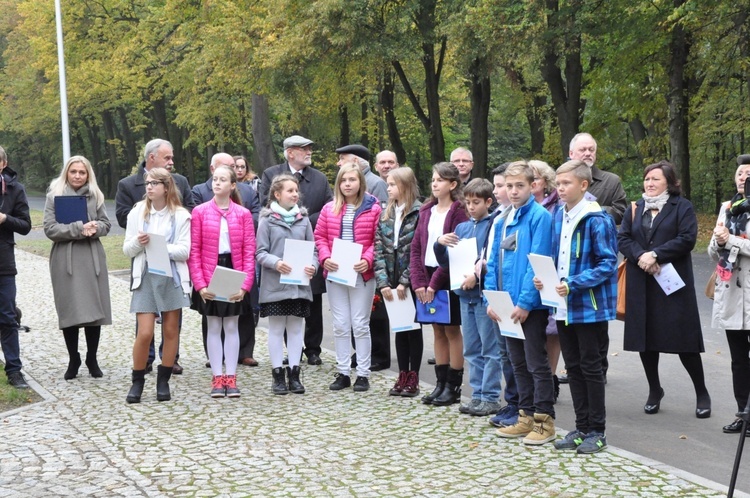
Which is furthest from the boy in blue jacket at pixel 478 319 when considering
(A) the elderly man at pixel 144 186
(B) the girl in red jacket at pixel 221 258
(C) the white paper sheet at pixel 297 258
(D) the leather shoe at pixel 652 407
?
(A) the elderly man at pixel 144 186

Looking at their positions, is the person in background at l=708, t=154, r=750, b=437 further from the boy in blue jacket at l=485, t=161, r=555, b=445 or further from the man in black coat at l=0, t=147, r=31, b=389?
the man in black coat at l=0, t=147, r=31, b=389

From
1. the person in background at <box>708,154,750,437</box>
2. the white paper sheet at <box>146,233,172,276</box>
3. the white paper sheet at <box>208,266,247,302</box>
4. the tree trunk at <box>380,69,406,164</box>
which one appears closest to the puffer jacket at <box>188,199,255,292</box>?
the white paper sheet at <box>208,266,247,302</box>

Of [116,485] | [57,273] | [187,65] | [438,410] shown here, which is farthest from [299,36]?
[116,485]

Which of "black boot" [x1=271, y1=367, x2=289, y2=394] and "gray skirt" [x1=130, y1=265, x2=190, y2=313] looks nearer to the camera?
"gray skirt" [x1=130, y1=265, x2=190, y2=313]

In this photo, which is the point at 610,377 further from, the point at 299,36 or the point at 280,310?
the point at 299,36

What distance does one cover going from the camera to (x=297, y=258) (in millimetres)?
8359

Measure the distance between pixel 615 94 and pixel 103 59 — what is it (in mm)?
23842

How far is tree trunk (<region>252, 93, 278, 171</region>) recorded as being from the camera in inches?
1162

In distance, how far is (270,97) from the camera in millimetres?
30797

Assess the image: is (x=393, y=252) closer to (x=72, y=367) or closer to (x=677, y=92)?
(x=72, y=367)

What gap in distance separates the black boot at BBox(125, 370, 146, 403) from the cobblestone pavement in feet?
0.31

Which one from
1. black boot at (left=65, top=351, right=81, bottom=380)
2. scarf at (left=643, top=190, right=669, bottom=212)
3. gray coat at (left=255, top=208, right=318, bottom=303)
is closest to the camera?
scarf at (left=643, top=190, right=669, bottom=212)

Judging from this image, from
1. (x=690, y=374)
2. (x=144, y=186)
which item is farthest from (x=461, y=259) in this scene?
(x=144, y=186)

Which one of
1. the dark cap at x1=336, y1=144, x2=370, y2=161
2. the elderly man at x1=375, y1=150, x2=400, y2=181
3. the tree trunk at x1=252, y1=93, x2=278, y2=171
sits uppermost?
the tree trunk at x1=252, y1=93, x2=278, y2=171
